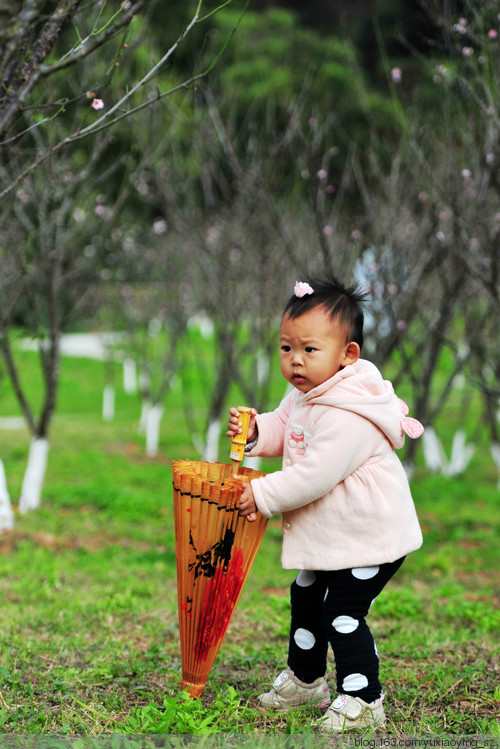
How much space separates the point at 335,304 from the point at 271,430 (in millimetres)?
489

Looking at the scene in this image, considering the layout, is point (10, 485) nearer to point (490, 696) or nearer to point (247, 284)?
point (247, 284)

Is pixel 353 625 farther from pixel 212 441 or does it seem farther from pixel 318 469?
pixel 212 441

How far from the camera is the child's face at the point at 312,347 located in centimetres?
226

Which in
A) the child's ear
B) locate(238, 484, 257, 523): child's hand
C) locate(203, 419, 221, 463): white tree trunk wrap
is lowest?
locate(203, 419, 221, 463): white tree trunk wrap

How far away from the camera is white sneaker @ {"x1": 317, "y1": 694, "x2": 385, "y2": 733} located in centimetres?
223

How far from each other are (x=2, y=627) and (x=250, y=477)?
1.75 meters

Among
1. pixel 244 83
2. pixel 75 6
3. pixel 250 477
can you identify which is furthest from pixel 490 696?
pixel 244 83

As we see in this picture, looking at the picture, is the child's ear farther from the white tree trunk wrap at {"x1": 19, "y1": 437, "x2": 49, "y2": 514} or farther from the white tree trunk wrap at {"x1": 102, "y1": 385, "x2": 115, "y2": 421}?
the white tree trunk wrap at {"x1": 102, "y1": 385, "x2": 115, "y2": 421}

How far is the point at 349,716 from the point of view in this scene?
2242 mm

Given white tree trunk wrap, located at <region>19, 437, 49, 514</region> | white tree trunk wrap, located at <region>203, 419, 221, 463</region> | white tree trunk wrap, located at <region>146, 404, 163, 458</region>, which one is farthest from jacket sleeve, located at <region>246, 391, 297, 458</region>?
white tree trunk wrap, located at <region>146, 404, 163, 458</region>

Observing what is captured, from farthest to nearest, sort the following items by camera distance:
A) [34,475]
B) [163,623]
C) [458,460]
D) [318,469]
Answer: [458,460]
[34,475]
[163,623]
[318,469]

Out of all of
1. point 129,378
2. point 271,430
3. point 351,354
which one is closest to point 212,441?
point 271,430

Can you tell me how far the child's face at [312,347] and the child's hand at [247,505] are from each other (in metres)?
0.35

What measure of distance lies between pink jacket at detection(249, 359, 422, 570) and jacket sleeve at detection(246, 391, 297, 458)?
16 cm
